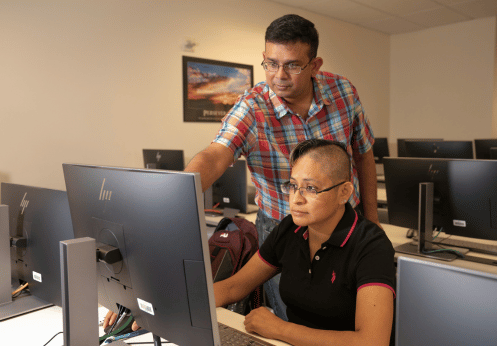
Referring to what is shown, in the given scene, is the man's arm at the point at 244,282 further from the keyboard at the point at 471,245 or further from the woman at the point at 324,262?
the keyboard at the point at 471,245

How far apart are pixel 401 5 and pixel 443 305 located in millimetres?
5423

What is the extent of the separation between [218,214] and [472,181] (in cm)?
180

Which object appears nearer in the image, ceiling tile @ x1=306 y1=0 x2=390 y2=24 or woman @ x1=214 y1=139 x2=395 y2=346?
woman @ x1=214 y1=139 x2=395 y2=346

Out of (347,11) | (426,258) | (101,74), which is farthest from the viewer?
(347,11)

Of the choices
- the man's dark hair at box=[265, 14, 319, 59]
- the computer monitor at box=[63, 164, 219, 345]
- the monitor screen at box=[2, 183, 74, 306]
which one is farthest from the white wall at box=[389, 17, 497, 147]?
the computer monitor at box=[63, 164, 219, 345]

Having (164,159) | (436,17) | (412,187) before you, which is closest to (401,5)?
(436,17)

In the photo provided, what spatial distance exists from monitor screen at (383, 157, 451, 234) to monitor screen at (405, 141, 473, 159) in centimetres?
115

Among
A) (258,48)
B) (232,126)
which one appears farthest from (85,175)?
(258,48)

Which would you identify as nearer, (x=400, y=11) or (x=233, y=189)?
(x=233, y=189)

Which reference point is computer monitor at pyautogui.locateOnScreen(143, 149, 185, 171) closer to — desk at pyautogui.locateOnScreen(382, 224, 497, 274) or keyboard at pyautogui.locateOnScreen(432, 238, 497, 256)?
desk at pyautogui.locateOnScreen(382, 224, 497, 274)

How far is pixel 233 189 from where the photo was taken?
3.13 metres

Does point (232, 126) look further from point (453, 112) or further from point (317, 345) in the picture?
point (453, 112)

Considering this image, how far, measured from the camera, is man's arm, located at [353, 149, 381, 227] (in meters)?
2.00

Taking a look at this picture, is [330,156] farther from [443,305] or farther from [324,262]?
[443,305]
